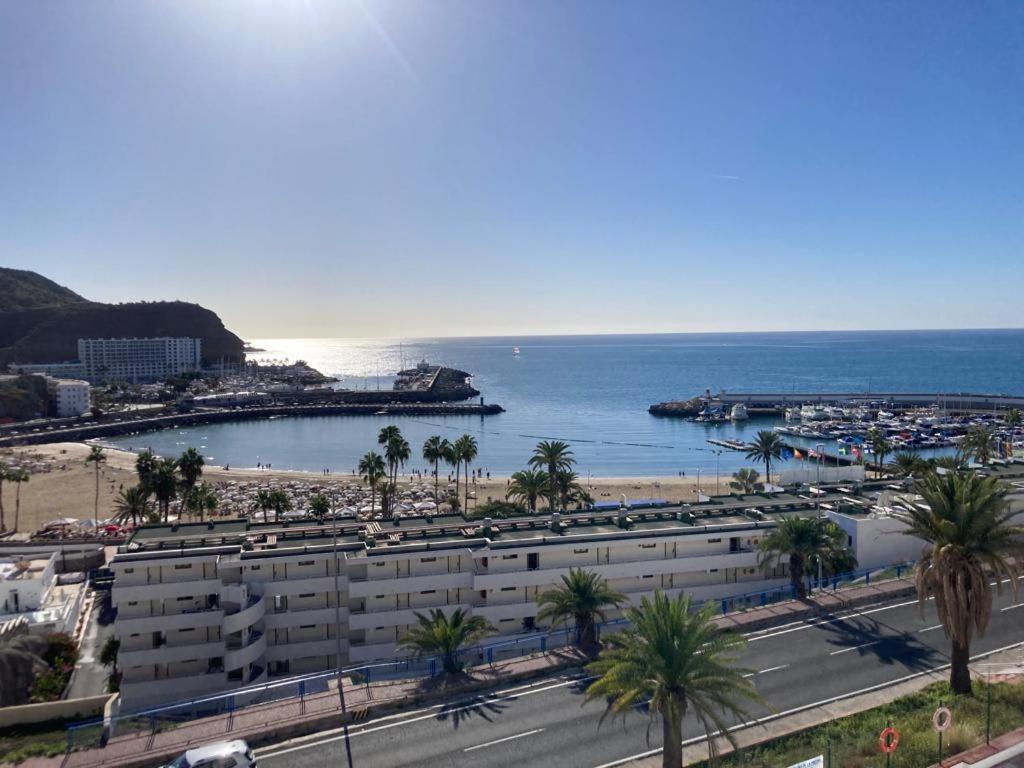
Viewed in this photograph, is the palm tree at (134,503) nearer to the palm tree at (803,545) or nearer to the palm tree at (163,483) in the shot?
the palm tree at (163,483)

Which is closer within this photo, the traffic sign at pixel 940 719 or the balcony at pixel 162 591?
the traffic sign at pixel 940 719

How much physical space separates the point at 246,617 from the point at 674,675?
2042 centimetres

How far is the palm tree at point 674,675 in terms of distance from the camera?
14.7 metres

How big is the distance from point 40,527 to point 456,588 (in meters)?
52.9

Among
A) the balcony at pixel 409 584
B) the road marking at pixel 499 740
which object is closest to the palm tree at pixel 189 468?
the balcony at pixel 409 584

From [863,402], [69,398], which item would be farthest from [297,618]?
[69,398]

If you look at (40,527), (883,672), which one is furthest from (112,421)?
(883,672)

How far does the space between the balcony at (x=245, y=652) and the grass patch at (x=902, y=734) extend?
2017cm

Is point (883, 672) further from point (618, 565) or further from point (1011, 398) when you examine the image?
point (1011, 398)

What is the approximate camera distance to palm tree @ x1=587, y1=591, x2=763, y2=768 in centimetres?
1472

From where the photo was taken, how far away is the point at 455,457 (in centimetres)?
6488

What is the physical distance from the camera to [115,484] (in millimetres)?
81125

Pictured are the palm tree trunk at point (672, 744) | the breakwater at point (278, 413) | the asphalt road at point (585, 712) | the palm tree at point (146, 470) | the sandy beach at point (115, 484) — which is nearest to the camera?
the palm tree trunk at point (672, 744)

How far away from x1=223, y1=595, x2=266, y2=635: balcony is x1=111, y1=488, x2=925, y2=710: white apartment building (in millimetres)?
51
